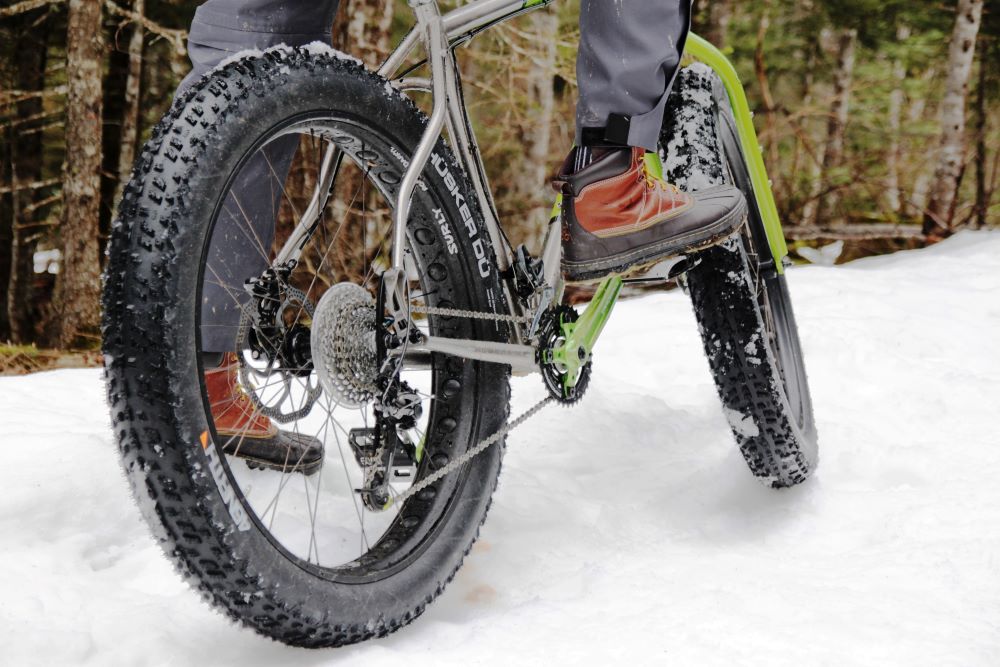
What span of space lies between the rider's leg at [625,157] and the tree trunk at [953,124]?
564cm

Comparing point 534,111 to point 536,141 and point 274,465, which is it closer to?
point 536,141

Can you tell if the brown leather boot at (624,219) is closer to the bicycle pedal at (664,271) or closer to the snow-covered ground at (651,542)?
the bicycle pedal at (664,271)

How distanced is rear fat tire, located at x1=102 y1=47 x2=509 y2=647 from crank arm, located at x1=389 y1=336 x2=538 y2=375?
38 centimetres

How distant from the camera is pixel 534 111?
6594 millimetres

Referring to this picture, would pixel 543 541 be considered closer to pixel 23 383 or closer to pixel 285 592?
pixel 285 592

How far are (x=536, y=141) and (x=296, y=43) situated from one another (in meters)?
4.87

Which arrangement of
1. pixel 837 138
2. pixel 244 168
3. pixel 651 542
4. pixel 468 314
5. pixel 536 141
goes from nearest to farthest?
pixel 468 314
pixel 244 168
pixel 651 542
pixel 536 141
pixel 837 138

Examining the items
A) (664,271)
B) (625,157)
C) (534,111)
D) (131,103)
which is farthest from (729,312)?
(131,103)

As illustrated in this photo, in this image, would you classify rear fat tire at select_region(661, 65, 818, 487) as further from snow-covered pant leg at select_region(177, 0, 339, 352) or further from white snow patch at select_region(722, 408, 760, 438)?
snow-covered pant leg at select_region(177, 0, 339, 352)

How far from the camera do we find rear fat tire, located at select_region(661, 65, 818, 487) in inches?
79.4

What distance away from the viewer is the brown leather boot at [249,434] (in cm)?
192

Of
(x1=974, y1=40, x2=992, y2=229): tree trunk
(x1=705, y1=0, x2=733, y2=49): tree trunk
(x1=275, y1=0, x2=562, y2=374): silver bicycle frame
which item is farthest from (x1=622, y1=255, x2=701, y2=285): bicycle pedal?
(x1=974, y1=40, x2=992, y2=229): tree trunk

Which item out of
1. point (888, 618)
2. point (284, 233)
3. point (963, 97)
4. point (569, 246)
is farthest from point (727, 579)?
point (963, 97)

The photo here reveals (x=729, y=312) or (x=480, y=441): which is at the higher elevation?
(x=729, y=312)
